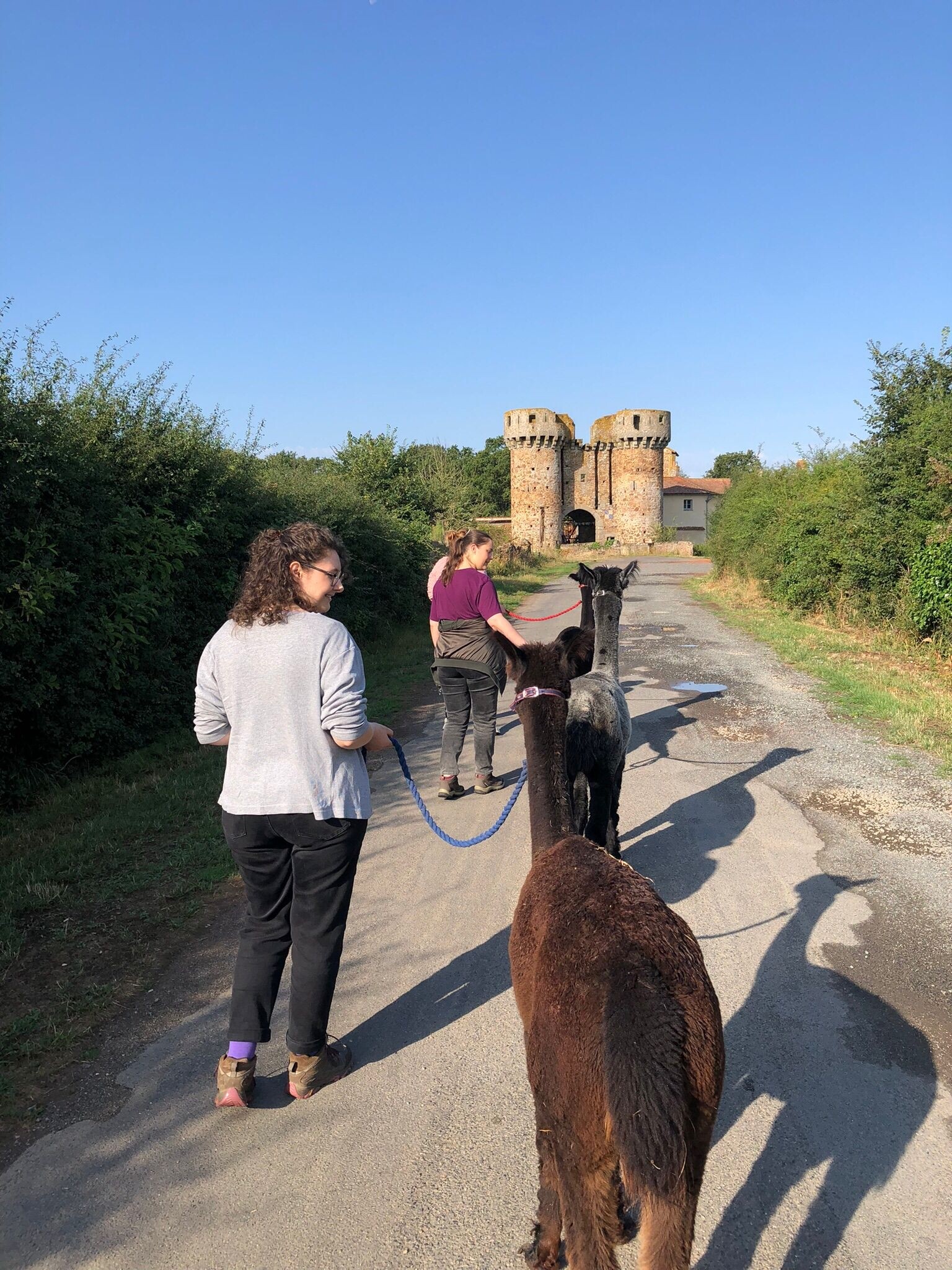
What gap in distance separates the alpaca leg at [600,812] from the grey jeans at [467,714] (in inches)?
67.4

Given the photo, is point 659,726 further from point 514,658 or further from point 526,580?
point 526,580

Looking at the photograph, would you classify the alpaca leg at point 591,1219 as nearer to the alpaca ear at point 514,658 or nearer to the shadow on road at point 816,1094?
the shadow on road at point 816,1094

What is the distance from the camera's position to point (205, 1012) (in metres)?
3.72

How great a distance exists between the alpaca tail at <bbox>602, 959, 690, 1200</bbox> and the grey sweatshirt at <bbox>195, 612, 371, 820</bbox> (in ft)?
4.78

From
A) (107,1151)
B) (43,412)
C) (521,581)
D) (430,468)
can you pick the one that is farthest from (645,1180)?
(430,468)

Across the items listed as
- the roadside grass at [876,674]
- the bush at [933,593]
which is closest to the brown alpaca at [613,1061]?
the roadside grass at [876,674]

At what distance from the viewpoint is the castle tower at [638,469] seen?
60125 mm

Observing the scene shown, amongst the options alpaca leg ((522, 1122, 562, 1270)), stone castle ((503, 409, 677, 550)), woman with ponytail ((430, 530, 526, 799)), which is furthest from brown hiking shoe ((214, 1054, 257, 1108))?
stone castle ((503, 409, 677, 550))

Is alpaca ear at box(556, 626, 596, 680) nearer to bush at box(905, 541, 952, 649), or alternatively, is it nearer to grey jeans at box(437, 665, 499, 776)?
grey jeans at box(437, 665, 499, 776)

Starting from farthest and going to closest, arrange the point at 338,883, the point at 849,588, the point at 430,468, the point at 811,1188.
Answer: the point at 430,468
the point at 849,588
the point at 338,883
the point at 811,1188

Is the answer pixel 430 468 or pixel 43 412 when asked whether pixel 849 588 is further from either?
pixel 430 468

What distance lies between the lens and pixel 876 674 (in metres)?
11.3

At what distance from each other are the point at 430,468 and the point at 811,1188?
34.6 metres

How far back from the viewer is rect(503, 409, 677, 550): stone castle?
189ft
